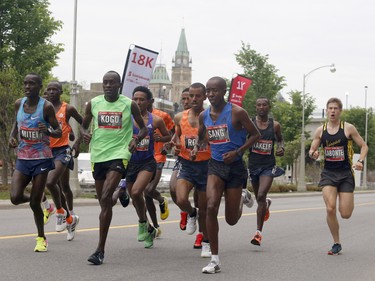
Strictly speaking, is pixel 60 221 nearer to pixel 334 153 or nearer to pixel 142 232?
pixel 142 232

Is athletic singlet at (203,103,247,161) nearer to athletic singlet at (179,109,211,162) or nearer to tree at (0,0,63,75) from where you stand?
athletic singlet at (179,109,211,162)

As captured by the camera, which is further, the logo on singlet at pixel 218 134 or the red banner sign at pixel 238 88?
the red banner sign at pixel 238 88

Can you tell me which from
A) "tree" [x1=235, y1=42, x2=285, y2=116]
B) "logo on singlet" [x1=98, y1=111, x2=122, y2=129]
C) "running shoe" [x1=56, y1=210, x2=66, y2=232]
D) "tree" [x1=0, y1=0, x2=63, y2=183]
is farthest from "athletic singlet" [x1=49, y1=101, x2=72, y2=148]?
"tree" [x1=235, y1=42, x2=285, y2=116]

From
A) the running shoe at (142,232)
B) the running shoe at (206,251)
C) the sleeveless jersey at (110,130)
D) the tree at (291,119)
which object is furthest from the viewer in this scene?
the tree at (291,119)

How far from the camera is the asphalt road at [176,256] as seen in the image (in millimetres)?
7777

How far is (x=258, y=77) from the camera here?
49812 millimetres

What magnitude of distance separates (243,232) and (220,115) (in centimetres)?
505

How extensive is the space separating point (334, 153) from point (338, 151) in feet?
0.21

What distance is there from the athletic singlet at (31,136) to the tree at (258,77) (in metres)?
40.5

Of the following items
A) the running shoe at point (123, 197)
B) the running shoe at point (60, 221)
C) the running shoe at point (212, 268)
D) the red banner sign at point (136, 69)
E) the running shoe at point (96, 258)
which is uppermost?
the red banner sign at point (136, 69)

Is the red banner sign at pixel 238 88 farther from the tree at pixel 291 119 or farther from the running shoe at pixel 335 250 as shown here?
the tree at pixel 291 119

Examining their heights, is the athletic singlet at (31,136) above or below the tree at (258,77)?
below

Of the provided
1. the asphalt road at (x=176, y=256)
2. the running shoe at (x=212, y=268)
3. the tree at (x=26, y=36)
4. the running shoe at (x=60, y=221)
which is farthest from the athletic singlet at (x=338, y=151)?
the tree at (x=26, y=36)

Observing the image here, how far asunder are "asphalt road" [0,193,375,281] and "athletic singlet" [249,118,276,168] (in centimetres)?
125
